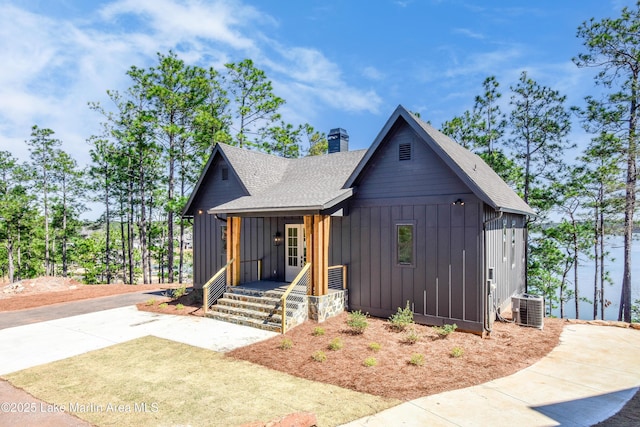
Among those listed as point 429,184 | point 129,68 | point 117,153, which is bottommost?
point 429,184

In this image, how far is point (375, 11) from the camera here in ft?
42.9

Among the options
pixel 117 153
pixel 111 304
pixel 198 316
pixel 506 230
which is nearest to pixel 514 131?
pixel 506 230

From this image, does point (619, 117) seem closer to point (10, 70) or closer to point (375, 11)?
point (375, 11)

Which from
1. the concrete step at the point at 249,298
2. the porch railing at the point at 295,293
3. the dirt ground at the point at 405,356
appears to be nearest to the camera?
the dirt ground at the point at 405,356

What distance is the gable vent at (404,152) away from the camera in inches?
388

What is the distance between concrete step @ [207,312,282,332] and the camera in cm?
946

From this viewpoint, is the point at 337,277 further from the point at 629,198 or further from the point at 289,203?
the point at 629,198

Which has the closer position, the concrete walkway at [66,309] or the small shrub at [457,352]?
the small shrub at [457,352]

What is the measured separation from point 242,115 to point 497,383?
23.3 metres

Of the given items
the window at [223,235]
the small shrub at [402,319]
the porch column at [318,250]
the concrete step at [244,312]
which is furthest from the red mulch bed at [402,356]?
the window at [223,235]

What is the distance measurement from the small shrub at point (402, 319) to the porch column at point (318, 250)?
7.34ft

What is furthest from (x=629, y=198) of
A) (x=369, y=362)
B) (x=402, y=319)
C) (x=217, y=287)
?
(x=217, y=287)

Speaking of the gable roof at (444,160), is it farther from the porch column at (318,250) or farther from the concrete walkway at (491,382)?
the concrete walkway at (491,382)

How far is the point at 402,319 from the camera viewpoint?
914cm
